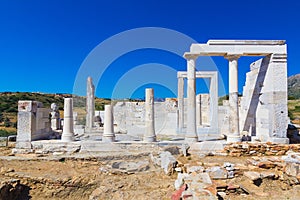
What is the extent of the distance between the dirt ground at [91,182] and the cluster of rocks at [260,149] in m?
0.68

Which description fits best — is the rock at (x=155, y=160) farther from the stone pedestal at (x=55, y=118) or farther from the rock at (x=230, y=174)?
the stone pedestal at (x=55, y=118)

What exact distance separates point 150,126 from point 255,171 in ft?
17.2

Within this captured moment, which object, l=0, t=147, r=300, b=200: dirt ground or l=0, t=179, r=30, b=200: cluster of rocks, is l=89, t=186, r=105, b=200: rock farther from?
l=0, t=179, r=30, b=200: cluster of rocks

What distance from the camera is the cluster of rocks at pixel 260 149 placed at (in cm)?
1055

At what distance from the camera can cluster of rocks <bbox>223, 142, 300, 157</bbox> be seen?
1055 centimetres

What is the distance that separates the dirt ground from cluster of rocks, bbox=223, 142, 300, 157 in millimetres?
680

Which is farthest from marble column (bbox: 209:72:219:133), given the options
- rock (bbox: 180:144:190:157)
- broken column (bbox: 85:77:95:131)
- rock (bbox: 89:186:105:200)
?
rock (bbox: 89:186:105:200)

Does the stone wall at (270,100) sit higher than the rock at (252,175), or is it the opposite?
the stone wall at (270,100)

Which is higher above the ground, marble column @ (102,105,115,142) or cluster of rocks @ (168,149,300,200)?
marble column @ (102,105,115,142)

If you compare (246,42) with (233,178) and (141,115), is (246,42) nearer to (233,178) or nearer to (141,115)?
(233,178)

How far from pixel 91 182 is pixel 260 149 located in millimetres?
7473

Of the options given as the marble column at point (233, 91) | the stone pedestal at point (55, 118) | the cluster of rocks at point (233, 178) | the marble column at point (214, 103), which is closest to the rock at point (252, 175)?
the cluster of rocks at point (233, 178)

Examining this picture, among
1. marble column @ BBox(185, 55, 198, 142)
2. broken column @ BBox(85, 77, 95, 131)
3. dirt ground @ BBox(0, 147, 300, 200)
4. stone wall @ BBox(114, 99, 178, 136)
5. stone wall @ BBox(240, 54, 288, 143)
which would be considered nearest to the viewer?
dirt ground @ BBox(0, 147, 300, 200)

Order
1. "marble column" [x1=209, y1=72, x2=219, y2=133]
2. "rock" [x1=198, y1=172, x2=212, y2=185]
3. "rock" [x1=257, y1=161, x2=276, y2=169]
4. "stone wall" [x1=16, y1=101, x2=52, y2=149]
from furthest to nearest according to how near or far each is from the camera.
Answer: "marble column" [x1=209, y1=72, x2=219, y2=133], "stone wall" [x1=16, y1=101, x2=52, y2=149], "rock" [x1=257, y1=161, x2=276, y2=169], "rock" [x1=198, y1=172, x2=212, y2=185]
